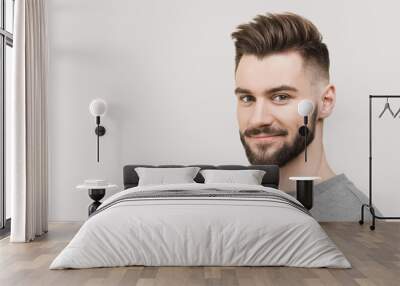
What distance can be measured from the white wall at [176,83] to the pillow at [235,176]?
1.97 ft

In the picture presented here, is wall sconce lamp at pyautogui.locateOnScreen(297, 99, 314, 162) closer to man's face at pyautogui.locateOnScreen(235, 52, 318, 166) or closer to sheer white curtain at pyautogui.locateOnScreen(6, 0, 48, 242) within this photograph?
man's face at pyautogui.locateOnScreen(235, 52, 318, 166)

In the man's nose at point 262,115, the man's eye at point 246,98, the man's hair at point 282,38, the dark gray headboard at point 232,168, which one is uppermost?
the man's hair at point 282,38

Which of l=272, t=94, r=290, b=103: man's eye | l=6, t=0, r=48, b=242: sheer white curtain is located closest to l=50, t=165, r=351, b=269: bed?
l=6, t=0, r=48, b=242: sheer white curtain

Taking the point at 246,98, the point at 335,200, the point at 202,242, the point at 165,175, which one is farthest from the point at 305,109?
the point at 202,242

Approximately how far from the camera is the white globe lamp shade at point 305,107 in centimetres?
717

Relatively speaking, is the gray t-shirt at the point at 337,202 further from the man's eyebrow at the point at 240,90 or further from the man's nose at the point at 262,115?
the man's eyebrow at the point at 240,90

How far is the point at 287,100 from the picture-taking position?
7395 mm

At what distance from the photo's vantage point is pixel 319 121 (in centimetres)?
746

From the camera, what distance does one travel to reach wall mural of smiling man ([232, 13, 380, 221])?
7402 millimetres

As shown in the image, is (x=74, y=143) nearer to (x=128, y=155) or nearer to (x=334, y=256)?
(x=128, y=155)

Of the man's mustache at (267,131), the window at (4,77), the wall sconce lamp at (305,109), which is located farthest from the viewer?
the man's mustache at (267,131)

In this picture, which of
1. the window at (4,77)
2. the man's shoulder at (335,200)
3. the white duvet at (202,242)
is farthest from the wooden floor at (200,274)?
the man's shoulder at (335,200)

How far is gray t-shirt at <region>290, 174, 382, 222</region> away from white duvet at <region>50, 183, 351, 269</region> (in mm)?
2812

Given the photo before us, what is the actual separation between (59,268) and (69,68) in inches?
147
